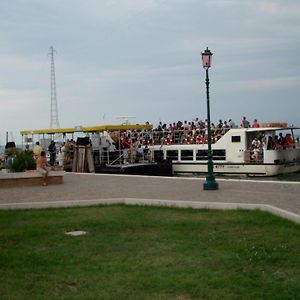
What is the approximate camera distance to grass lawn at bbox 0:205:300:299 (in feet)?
20.5

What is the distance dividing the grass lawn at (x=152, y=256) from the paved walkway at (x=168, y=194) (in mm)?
1444

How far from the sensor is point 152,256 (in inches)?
306

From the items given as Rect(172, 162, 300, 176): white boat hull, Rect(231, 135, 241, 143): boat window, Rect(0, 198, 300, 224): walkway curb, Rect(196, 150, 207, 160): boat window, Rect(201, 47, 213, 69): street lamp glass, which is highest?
Rect(201, 47, 213, 69): street lamp glass

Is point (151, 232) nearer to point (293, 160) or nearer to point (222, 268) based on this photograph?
point (222, 268)

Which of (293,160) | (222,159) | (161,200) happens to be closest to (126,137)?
(222,159)

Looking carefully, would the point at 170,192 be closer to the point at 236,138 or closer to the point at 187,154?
the point at 236,138

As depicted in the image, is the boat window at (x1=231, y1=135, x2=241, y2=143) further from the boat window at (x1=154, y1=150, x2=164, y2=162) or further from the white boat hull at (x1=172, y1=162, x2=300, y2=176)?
the boat window at (x1=154, y1=150, x2=164, y2=162)

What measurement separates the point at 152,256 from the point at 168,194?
7.23m

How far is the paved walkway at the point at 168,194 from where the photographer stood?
41.7 ft

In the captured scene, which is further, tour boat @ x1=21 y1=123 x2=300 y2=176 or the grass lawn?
tour boat @ x1=21 y1=123 x2=300 y2=176

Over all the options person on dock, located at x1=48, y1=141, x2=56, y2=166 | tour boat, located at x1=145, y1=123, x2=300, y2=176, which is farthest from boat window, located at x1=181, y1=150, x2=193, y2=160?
person on dock, located at x1=48, y1=141, x2=56, y2=166

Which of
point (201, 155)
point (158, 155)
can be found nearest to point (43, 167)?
point (201, 155)

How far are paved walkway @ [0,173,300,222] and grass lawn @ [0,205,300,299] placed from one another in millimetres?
1444

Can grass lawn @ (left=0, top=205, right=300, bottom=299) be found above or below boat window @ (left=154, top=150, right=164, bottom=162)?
below
